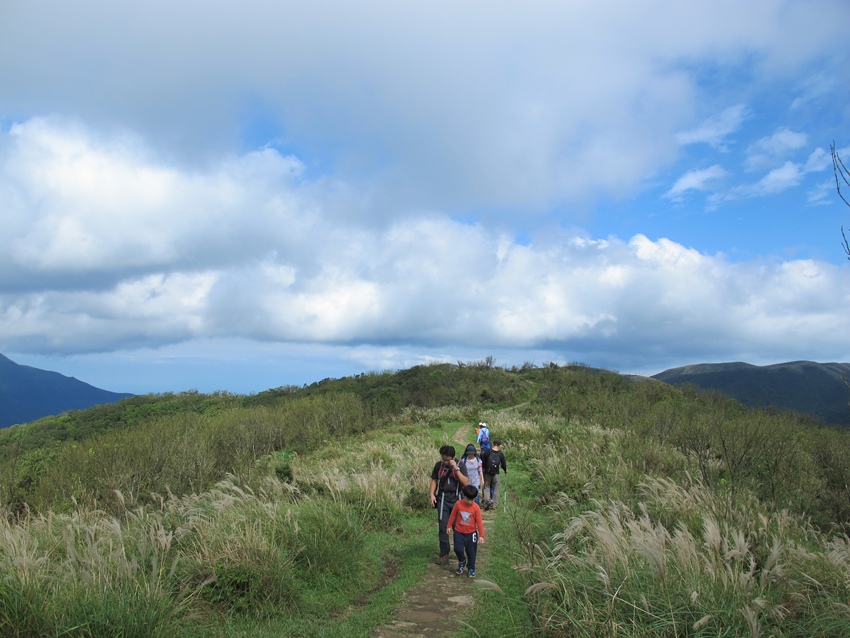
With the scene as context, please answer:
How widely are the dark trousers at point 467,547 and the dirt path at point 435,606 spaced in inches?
9.0

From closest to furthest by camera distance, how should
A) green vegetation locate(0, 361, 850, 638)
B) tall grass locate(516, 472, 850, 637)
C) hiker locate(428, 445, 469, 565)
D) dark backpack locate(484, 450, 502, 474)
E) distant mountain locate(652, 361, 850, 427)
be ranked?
tall grass locate(516, 472, 850, 637), green vegetation locate(0, 361, 850, 638), hiker locate(428, 445, 469, 565), dark backpack locate(484, 450, 502, 474), distant mountain locate(652, 361, 850, 427)

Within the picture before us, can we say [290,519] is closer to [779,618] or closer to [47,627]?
[47,627]

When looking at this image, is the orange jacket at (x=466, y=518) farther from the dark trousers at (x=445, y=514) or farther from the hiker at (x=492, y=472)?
the hiker at (x=492, y=472)

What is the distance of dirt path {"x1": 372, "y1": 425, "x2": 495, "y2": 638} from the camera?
234 inches

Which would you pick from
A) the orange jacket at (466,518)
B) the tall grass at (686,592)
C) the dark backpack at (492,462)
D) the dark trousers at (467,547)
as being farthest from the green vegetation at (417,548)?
the dark backpack at (492,462)

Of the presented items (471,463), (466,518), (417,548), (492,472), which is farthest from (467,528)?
(492,472)

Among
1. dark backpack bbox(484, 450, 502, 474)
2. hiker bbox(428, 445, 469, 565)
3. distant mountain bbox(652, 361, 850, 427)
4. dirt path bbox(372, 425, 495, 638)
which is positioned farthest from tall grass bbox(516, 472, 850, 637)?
distant mountain bbox(652, 361, 850, 427)

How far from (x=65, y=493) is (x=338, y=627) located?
15.0 metres

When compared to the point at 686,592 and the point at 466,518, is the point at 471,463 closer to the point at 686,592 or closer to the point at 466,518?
the point at 466,518

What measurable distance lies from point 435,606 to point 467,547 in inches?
54.6

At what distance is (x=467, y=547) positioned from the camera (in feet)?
26.1

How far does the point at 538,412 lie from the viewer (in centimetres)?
3875

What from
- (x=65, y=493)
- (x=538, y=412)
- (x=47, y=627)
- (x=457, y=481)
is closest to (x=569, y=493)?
(x=457, y=481)

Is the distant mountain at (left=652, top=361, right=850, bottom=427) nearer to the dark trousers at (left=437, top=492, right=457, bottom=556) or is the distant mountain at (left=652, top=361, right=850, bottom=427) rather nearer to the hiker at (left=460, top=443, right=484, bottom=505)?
the hiker at (left=460, top=443, right=484, bottom=505)
